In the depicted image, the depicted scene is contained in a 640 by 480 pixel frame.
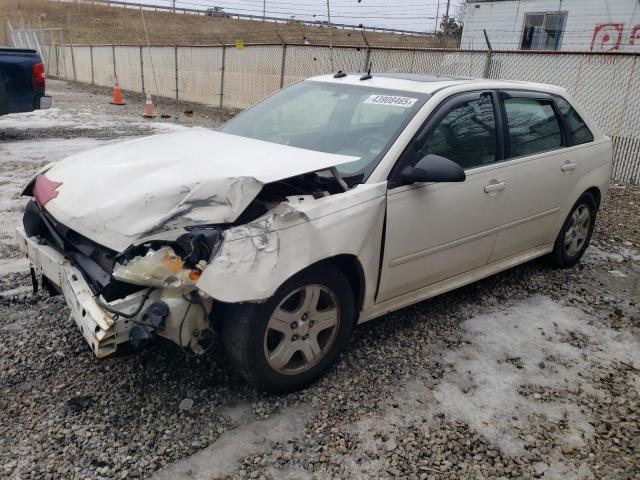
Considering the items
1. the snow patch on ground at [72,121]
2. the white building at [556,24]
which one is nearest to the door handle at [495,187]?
the snow patch on ground at [72,121]

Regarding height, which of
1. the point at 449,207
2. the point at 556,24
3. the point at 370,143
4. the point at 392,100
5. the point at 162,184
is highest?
the point at 556,24

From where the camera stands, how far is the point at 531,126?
4.25 metres

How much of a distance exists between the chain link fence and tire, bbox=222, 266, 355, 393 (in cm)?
724

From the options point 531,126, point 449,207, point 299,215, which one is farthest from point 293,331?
point 531,126

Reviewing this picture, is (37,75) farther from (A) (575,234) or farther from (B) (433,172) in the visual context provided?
(A) (575,234)

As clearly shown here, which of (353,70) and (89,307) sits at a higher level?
(353,70)

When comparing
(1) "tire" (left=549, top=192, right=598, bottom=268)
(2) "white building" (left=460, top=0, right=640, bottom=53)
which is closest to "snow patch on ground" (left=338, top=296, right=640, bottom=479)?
(1) "tire" (left=549, top=192, right=598, bottom=268)

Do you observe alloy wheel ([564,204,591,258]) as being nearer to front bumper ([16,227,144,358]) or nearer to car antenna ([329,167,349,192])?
car antenna ([329,167,349,192])

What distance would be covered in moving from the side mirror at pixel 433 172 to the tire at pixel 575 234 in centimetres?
206

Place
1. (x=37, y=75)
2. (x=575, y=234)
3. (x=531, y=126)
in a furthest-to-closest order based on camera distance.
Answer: (x=37, y=75), (x=575, y=234), (x=531, y=126)

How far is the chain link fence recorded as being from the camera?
338 inches

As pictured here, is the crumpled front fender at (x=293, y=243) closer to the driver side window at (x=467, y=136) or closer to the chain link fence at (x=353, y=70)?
the driver side window at (x=467, y=136)

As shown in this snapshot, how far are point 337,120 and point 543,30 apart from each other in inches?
709

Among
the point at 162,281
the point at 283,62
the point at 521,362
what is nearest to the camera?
the point at 162,281
